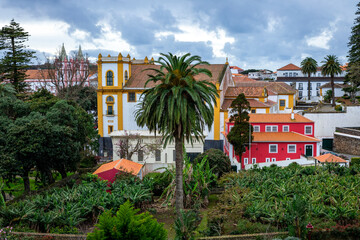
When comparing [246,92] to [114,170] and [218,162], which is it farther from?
[114,170]

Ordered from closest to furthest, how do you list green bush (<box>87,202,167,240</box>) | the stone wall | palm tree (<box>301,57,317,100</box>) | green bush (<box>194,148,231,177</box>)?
green bush (<box>87,202,167,240</box>)
green bush (<box>194,148,231,177</box>)
the stone wall
palm tree (<box>301,57,317,100</box>)

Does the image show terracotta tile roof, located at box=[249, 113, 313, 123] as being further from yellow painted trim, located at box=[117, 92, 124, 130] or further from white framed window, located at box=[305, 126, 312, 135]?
yellow painted trim, located at box=[117, 92, 124, 130]

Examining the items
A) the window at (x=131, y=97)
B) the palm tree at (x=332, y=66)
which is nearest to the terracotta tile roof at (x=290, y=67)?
the palm tree at (x=332, y=66)

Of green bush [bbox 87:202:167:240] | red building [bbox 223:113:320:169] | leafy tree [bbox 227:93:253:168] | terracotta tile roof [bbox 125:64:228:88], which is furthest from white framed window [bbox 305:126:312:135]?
green bush [bbox 87:202:167:240]

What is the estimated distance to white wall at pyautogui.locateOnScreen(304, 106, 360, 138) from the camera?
43969 millimetres

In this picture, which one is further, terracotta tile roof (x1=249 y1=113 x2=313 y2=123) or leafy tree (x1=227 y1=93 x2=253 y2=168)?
terracotta tile roof (x1=249 y1=113 x2=313 y2=123)

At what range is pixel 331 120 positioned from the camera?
145ft

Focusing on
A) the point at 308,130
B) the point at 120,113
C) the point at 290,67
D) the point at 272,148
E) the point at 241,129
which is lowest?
the point at 272,148

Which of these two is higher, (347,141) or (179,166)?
(179,166)

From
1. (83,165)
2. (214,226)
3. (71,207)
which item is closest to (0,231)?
(71,207)

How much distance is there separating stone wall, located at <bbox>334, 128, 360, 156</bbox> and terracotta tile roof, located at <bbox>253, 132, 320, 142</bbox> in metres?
7.13

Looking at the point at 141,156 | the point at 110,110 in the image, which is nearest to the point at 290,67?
the point at 110,110

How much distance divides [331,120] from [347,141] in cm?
599

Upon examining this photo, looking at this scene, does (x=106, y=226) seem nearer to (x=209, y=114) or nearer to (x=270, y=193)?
(x=209, y=114)
